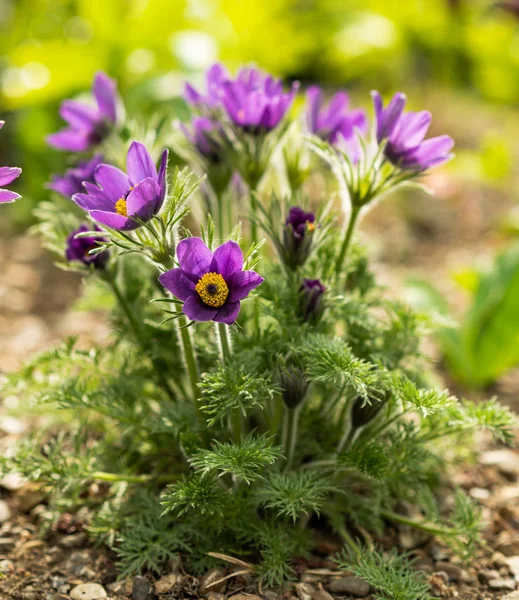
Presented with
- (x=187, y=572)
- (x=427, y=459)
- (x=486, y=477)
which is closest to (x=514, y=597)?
(x=427, y=459)

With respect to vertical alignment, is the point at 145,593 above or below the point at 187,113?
below

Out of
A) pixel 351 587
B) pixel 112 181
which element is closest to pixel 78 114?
pixel 112 181

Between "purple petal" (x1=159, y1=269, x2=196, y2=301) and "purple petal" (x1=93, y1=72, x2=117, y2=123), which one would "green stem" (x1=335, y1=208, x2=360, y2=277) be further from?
"purple petal" (x1=93, y1=72, x2=117, y2=123)

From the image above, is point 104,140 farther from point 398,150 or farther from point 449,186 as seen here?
point 449,186

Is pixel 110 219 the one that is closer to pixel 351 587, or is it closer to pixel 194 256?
pixel 194 256

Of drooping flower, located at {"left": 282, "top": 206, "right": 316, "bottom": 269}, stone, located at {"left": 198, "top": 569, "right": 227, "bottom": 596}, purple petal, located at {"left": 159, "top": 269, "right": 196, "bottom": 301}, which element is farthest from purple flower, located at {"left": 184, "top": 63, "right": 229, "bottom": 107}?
stone, located at {"left": 198, "top": 569, "right": 227, "bottom": 596}

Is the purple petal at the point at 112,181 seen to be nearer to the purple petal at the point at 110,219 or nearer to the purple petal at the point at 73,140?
the purple petal at the point at 110,219
